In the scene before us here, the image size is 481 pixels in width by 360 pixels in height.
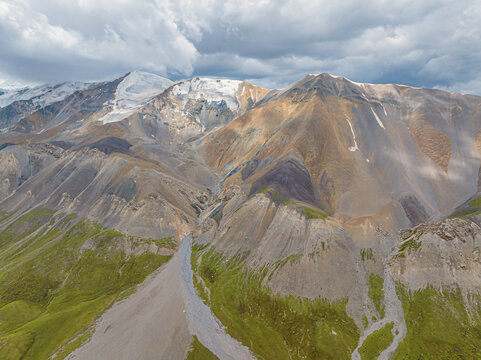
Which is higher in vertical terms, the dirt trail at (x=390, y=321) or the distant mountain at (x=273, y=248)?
the distant mountain at (x=273, y=248)

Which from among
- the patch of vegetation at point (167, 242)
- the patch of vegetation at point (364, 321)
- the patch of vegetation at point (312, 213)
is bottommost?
the patch of vegetation at point (364, 321)

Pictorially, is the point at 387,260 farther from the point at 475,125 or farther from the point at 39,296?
the point at 475,125

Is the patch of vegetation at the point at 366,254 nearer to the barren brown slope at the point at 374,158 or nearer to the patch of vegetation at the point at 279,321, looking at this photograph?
the patch of vegetation at the point at 279,321

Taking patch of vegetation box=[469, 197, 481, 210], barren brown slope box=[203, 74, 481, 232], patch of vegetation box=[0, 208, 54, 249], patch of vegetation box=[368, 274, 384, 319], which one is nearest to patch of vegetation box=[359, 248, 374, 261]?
patch of vegetation box=[368, 274, 384, 319]

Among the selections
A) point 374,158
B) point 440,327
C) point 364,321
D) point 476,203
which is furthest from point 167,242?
point 476,203

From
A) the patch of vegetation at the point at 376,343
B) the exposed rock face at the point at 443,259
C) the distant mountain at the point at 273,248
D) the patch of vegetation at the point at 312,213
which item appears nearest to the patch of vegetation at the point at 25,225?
the distant mountain at the point at 273,248

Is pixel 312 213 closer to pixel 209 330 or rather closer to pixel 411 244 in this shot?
pixel 411 244

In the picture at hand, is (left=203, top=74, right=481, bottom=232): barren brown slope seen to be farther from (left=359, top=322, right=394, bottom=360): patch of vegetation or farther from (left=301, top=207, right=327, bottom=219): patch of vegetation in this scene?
(left=359, top=322, right=394, bottom=360): patch of vegetation
